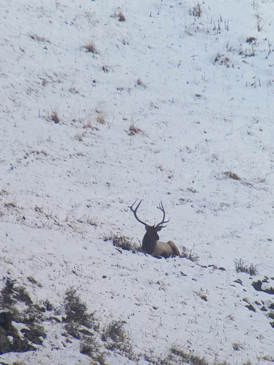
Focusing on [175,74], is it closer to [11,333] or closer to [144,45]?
[144,45]

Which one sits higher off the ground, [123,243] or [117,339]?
[117,339]

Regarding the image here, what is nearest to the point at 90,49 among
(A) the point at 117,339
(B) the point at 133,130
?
(B) the point at 133,130

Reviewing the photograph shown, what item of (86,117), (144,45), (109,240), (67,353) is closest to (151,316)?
(67,353)

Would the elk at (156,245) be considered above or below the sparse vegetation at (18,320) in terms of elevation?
below

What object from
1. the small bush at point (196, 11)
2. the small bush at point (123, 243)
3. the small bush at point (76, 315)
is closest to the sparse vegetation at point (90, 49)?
the small bush at point (196, 11)

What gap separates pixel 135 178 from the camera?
13852 millimetres

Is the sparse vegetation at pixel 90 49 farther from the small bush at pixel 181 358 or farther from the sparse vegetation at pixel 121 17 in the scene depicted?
the small bush at pixel 181 358

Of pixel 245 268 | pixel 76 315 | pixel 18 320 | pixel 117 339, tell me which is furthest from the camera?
pixel 245 268

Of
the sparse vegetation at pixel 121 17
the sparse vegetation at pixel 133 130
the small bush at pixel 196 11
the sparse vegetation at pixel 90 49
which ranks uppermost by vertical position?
the small bush at pixel 196 11

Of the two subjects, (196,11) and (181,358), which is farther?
(196,11)

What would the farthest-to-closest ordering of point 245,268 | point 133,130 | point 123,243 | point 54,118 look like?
point 133,130
point 54,118
point 245,268
point 123,243

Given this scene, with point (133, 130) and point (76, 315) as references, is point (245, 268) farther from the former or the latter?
point (133, 130)

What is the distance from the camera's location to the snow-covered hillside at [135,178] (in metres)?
7.26

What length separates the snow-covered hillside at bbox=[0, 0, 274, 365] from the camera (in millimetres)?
7262
